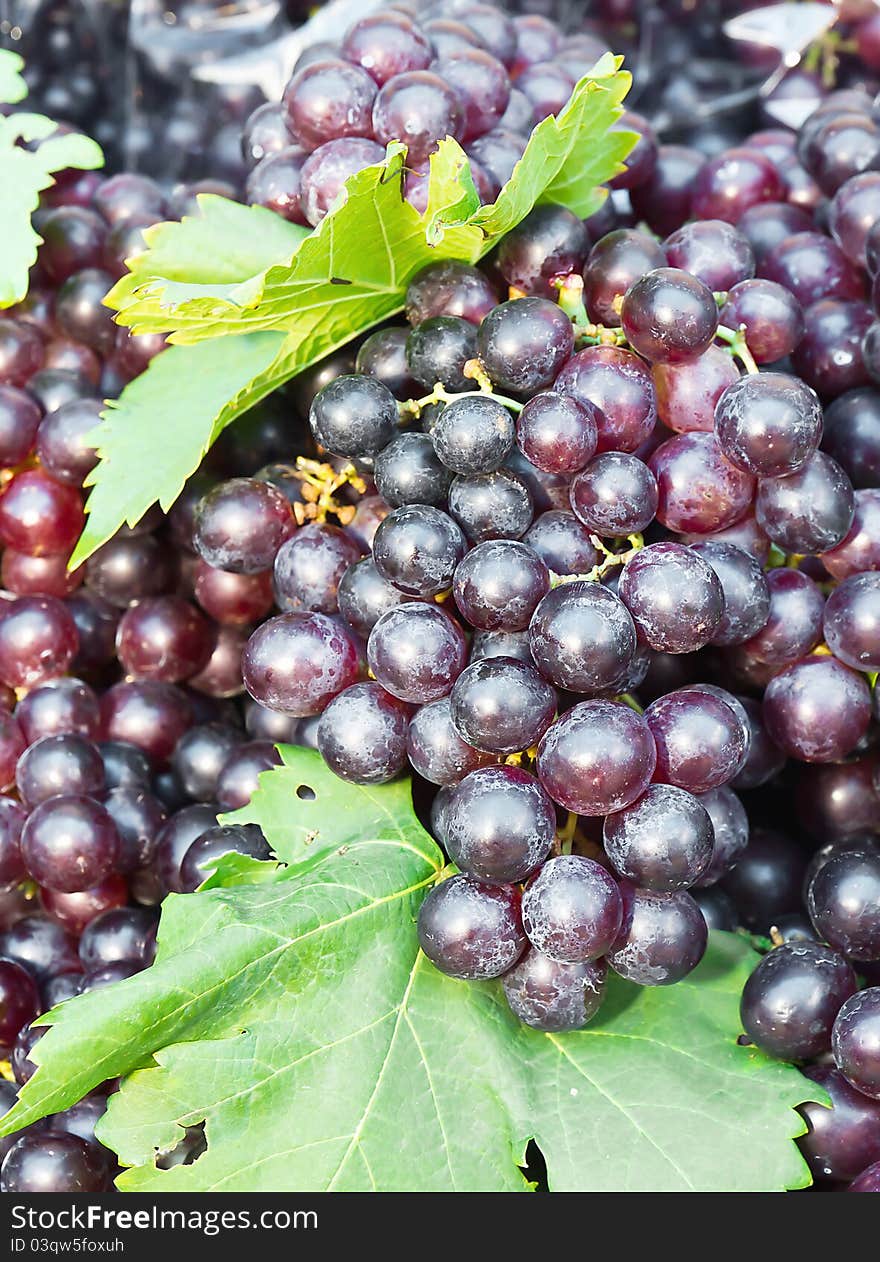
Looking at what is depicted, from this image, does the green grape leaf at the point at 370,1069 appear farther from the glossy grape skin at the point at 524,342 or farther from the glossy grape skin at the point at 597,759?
the glossy grape skin at the point at 524,342

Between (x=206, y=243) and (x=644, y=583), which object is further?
(x=206, y=243)

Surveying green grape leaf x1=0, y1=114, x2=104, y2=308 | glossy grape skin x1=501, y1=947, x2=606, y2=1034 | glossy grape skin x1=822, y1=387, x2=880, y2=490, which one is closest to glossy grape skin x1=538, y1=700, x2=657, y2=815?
glossy grape skin x1=501, y1=947, x2=606, y2=1034

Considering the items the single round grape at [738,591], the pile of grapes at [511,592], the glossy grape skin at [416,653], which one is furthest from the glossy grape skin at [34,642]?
→ the single round grape at [738,591]

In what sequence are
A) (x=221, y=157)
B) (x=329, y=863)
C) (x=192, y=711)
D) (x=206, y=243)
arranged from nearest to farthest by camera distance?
(x=329, y=863) → (x=206, y=243) → (x=192, y=711) → (x=221, y=157)

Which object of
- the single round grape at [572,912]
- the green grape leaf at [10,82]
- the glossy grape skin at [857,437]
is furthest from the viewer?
the green grape leaf at [10,82]

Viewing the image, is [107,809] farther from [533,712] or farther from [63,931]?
[533,712]

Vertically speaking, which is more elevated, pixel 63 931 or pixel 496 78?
pixel 496 78

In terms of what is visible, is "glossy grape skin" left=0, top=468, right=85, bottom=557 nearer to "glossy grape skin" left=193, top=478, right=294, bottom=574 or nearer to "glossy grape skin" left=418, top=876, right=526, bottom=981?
"glossy grape skin" left=193, top=478, right=294, bottom=574
